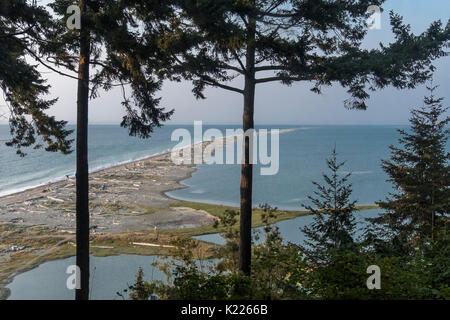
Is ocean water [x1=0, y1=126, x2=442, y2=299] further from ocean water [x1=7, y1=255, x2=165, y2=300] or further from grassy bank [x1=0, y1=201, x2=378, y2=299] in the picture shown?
grassy bank [x1=0, y1=201, x2=378, y2=299]

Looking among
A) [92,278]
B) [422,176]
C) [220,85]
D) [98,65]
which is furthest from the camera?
[92,278]

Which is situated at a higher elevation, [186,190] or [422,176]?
[422,176]

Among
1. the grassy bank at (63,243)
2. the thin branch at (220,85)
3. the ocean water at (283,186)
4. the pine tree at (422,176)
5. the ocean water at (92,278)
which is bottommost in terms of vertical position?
the ocean water at (92,278)

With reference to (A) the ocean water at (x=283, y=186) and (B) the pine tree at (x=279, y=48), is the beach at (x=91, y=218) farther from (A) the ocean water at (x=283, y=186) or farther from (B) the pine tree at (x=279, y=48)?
(B) the pine tree at (x=279, y=48)

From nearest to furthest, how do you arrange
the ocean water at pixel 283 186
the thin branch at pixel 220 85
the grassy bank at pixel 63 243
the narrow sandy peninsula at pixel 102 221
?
1. the thin branch at pixel 220 85
2. the grassy bank at pixel 63 243
3. the narrow sandy peninsula at pixel 102 221
4. the ocean water at pixel 283 186

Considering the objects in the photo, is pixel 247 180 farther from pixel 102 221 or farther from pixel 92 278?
pixel 102 221

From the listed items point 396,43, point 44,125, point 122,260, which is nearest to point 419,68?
point 396,43

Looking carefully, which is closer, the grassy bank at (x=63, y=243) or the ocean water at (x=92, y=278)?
the ocean water at (x=92, y=278)

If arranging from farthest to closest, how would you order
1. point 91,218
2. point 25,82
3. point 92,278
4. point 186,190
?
point 186,190 → point 91,218 → point 92,278 → point 25,82

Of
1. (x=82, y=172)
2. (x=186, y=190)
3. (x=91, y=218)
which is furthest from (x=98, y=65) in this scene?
(x=186, y=190)

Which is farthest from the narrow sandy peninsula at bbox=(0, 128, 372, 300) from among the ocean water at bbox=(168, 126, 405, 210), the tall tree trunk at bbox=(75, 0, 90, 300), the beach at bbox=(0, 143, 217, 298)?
the tall tree trunk at bbox=(75, 0, 90, 300)

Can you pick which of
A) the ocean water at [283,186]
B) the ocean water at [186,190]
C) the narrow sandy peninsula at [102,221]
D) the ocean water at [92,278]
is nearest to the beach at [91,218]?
the narrow sandy peninsula at [102,221]

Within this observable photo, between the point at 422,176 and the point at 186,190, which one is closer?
the point at 422,176

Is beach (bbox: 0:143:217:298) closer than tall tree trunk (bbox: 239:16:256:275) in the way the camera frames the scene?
No
